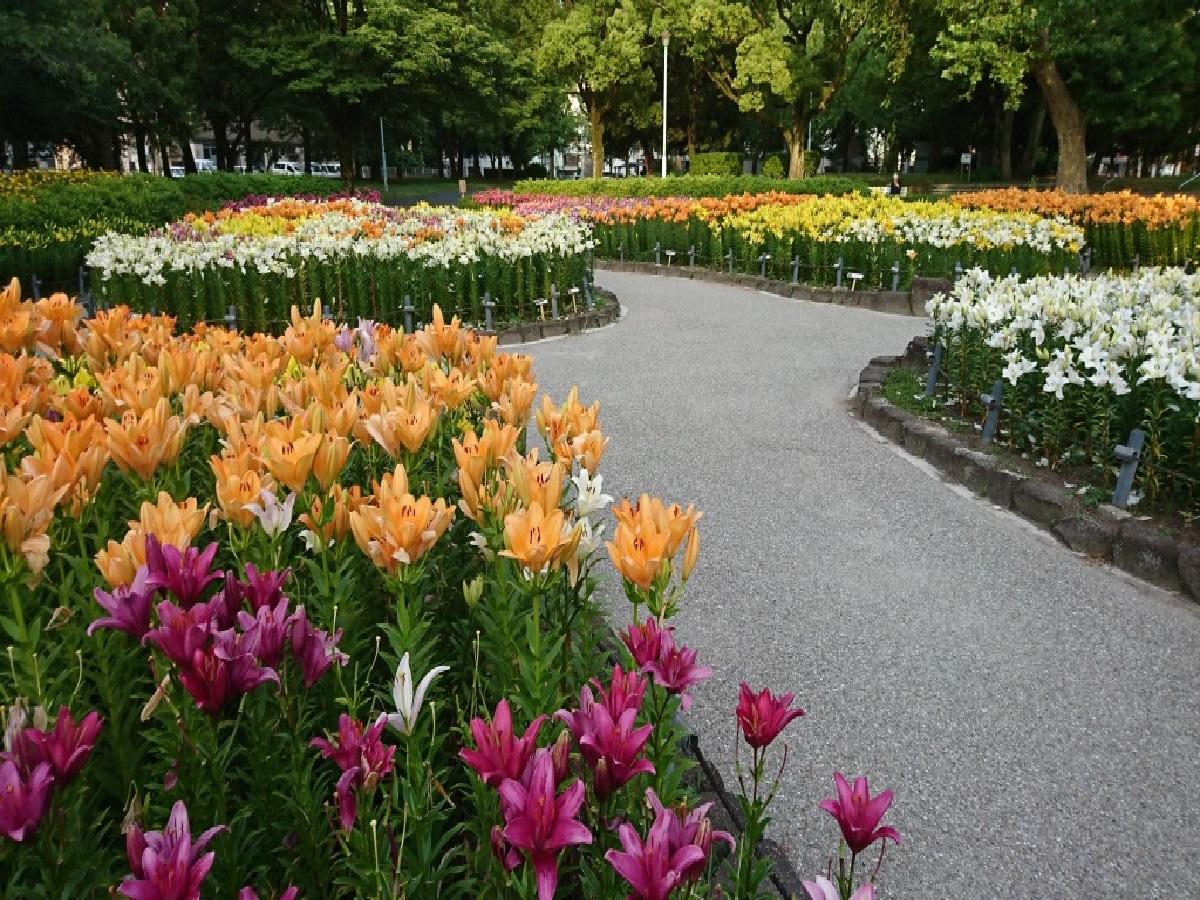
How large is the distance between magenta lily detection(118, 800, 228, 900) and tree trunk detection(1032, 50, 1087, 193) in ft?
109

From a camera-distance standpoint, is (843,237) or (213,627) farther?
(843,237)

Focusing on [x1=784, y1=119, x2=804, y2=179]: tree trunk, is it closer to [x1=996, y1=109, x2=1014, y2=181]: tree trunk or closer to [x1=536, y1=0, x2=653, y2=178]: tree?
[x1=536, y1=0, x2=653, y2=178]: tree

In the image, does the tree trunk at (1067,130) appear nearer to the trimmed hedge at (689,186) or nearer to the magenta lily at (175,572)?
the trimmed hedge at (689,186)

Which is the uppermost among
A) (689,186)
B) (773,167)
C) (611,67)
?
(611,67)

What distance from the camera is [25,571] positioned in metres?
2.03

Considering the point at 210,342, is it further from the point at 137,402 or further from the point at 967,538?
the point at 967,538

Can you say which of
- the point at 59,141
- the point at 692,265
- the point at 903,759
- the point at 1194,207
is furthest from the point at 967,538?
the point at 59,141

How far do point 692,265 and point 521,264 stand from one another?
7303mm

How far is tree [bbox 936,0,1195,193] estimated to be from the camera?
26062mm

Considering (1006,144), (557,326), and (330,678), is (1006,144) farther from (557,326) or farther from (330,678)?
(330,678)

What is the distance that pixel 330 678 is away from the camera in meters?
2.30

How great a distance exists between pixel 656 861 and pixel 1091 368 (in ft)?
19.2

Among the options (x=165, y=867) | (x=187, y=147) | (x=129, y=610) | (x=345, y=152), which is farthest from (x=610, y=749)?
(x=187, y=147)

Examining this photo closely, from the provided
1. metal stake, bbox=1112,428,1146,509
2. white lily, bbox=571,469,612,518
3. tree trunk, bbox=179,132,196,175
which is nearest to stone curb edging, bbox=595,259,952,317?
metal stake, bbox=1112,428,1146,509
